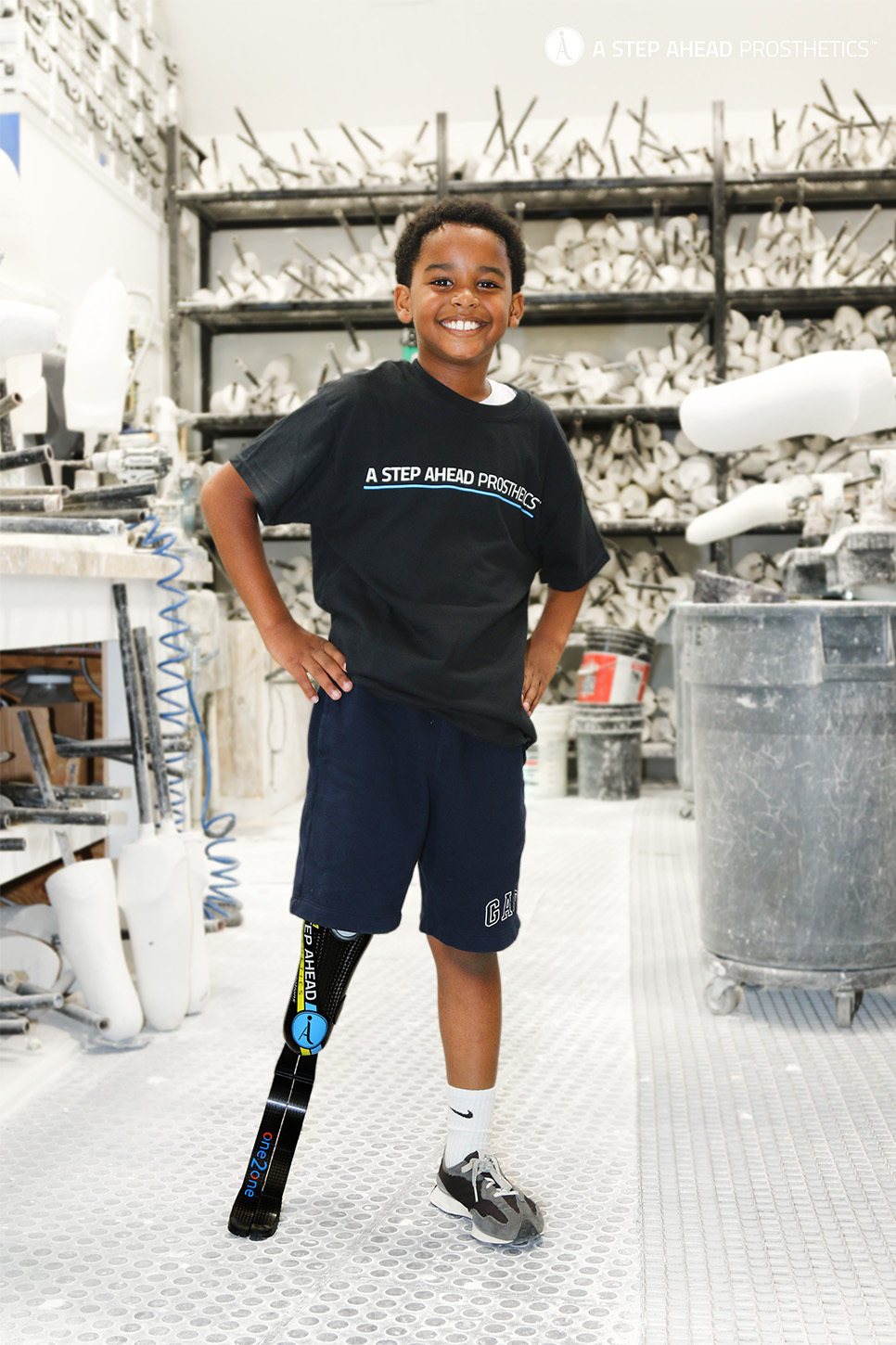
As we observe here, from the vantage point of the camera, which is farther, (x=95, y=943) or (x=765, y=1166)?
(x=95, y=943)

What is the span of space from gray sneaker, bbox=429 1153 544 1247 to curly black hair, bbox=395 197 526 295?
0.96 metres

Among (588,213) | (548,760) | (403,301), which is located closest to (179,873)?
(403,301)

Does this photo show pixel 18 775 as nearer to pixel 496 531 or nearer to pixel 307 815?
pixel 307 815

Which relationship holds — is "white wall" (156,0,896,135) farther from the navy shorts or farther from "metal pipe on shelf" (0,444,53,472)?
the navy shorts

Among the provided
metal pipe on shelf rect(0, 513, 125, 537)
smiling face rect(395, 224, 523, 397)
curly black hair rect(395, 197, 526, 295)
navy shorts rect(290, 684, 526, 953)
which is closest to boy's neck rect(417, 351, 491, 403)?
smiling face rect(395, 224, 523, 397)

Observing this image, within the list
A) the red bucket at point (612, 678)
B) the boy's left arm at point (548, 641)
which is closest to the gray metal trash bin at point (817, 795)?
the boy's left arm at point (548, 641)

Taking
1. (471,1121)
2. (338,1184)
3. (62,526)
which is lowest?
(338,1184)

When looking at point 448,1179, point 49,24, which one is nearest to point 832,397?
point 448,1179

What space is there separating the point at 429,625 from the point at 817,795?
3.39 ft

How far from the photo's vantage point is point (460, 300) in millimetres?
1213

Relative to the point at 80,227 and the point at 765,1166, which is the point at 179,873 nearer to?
the point at 765,1166

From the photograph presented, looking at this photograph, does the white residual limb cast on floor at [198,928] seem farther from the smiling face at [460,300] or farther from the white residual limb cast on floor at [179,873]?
the smiling face at [460,300]

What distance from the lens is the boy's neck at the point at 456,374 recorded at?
4.09 ft

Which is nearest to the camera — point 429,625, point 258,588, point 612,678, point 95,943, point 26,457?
point 429,625
